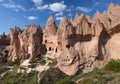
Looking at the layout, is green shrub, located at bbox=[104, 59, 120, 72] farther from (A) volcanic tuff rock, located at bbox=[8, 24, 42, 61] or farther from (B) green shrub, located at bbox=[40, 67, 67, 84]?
(A) volcanic tuff rock, located at bbox=[8, 24, 42, 61]

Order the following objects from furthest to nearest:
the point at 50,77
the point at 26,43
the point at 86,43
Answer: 1. the point at 26,43
2. the point at 86,43
3. the point at 50,77

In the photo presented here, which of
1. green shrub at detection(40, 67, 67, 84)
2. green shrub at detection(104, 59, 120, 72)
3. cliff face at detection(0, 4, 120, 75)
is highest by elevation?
cliff face at detection(0, 4, 120, 75)

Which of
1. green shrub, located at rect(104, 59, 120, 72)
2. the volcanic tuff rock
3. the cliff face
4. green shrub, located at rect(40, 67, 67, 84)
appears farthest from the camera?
the volcanic tuff rock

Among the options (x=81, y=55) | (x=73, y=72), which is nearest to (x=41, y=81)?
(x=73, y=72)

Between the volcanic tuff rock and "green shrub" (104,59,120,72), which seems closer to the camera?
"green shrub" (104,59,120,72)

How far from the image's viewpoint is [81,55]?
1574 inches

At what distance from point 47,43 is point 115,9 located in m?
14.7

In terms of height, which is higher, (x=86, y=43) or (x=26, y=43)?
(x=26, y=43)

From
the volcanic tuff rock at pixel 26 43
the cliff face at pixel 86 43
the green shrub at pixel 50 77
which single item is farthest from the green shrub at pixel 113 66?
the volcanic tuff rock at pixel 26 43

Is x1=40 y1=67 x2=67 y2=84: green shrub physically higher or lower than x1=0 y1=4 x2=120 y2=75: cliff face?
lower

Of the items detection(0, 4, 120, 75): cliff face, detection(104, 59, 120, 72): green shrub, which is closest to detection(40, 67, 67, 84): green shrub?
detection(0, 4, 120, 75): cliff face

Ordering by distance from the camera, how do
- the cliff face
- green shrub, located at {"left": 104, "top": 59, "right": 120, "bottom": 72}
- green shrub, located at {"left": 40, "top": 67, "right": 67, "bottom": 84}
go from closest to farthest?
1. green shrub, located at {"left": 40, "top": 67, "right": 67, "bottom": 84}
2. green shrub, located at {"left": 104, "top": 59, "right": 120, "bottom": 72}
3. the cliff face

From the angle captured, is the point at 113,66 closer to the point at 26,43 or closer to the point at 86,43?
the point at 86,43

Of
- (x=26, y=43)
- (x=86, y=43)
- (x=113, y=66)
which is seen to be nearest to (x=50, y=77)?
(x=113, y=66)
